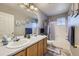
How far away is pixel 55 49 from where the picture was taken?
167 cm

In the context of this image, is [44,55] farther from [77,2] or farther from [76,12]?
[77,2]

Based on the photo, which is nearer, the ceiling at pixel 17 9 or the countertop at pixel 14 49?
the countertop at pixel 14 49

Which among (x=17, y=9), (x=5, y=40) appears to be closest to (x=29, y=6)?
(x=17, y=9)

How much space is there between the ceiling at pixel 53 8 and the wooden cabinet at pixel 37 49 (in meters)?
0.45

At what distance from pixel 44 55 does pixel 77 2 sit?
94 cm

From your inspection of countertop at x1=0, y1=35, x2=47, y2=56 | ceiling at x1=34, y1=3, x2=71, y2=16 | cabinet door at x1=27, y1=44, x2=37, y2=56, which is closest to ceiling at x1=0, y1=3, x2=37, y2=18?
ceiling at x1=34, y1=3, x2=71, y2=16

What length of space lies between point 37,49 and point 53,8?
71 centimetres

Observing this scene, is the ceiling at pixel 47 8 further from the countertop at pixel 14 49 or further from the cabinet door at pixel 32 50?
the cabinet door at pixel 32 50

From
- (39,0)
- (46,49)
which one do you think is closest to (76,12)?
(39,0)

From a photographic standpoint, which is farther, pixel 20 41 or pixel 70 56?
pixel 20 41

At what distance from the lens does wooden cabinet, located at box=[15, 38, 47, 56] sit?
155cm

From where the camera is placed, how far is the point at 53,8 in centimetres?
163

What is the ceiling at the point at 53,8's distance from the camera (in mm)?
1571

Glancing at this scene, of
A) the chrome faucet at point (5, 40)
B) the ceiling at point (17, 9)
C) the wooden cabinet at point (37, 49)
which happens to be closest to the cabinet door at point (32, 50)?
the wooden cabinet at point (37, 49)
